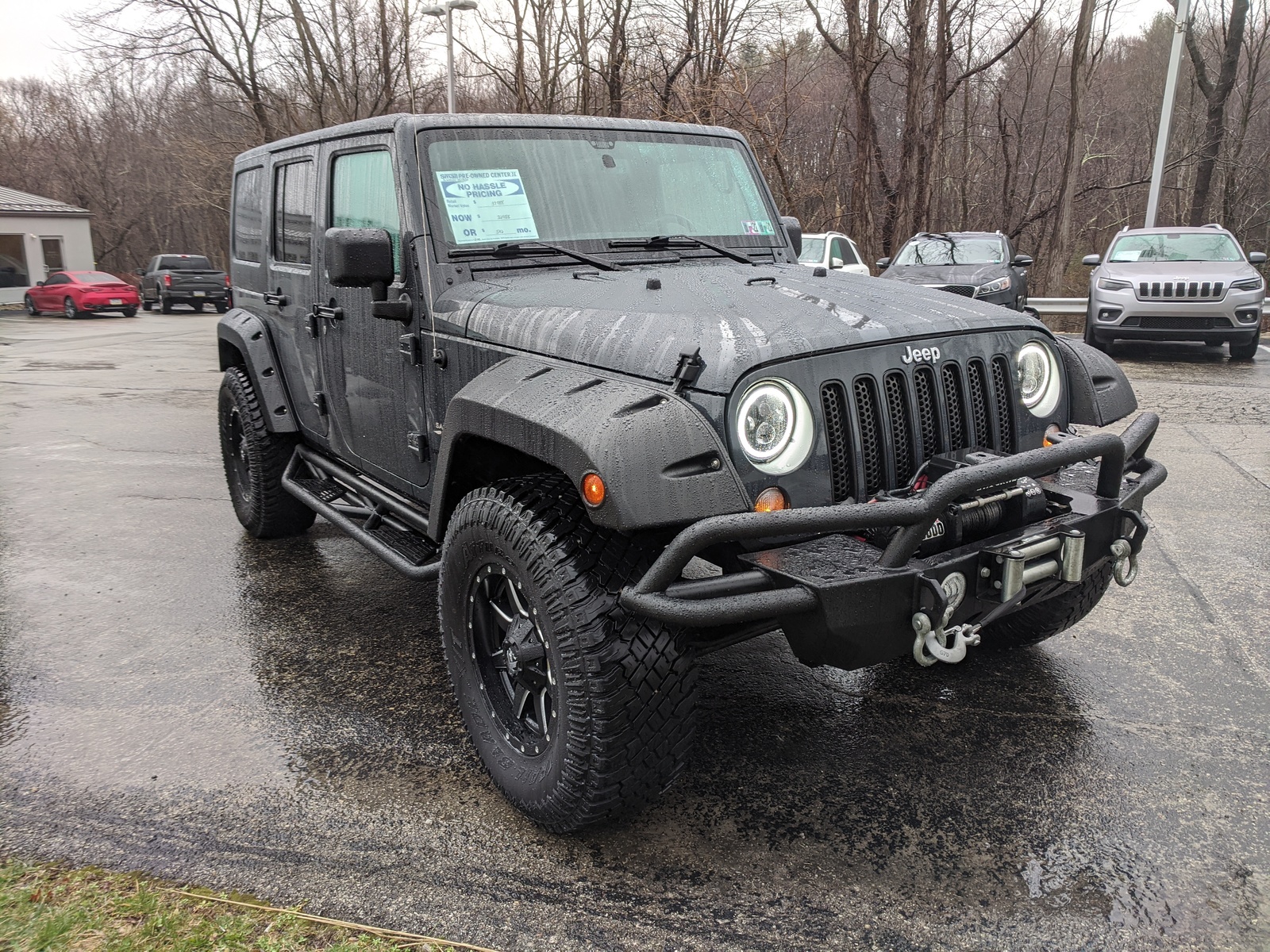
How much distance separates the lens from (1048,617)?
3.67m

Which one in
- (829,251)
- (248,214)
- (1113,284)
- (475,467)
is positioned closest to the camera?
(475,467)

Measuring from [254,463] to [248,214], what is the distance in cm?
131

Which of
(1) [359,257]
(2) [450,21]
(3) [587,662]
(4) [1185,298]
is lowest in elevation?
(3) [587,662]

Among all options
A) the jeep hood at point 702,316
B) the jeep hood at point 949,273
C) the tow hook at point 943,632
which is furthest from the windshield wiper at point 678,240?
the jeep hood at point 949,273

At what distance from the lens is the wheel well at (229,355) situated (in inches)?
212

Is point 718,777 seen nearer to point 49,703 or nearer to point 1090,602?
point 1090,602

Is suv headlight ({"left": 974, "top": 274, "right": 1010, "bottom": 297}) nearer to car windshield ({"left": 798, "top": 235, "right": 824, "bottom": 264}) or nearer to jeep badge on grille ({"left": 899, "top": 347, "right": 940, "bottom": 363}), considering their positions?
car windshield ({"left": 798, "top": 235, "right": 824, "bottom": 264})

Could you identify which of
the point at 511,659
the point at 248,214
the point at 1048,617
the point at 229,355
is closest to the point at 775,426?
the point at 511,659

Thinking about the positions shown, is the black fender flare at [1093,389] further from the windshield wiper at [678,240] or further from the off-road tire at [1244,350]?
the off-road tire at [1244,350]

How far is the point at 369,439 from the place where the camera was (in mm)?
4004

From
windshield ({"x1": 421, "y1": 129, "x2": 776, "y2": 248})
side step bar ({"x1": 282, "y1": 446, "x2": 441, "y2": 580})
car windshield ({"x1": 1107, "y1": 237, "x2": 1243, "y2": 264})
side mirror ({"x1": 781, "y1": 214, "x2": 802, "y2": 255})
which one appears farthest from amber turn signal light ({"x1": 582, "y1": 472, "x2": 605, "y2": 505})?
car windshield ({"x1": 1107, "y1": 237, "x2": 1243, "y2": 264})

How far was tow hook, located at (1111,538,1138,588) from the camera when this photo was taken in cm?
276

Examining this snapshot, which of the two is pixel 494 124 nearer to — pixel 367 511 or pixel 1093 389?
pixel 367 511

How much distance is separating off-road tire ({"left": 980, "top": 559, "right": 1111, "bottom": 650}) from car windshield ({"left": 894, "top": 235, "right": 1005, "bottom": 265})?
1234cm
